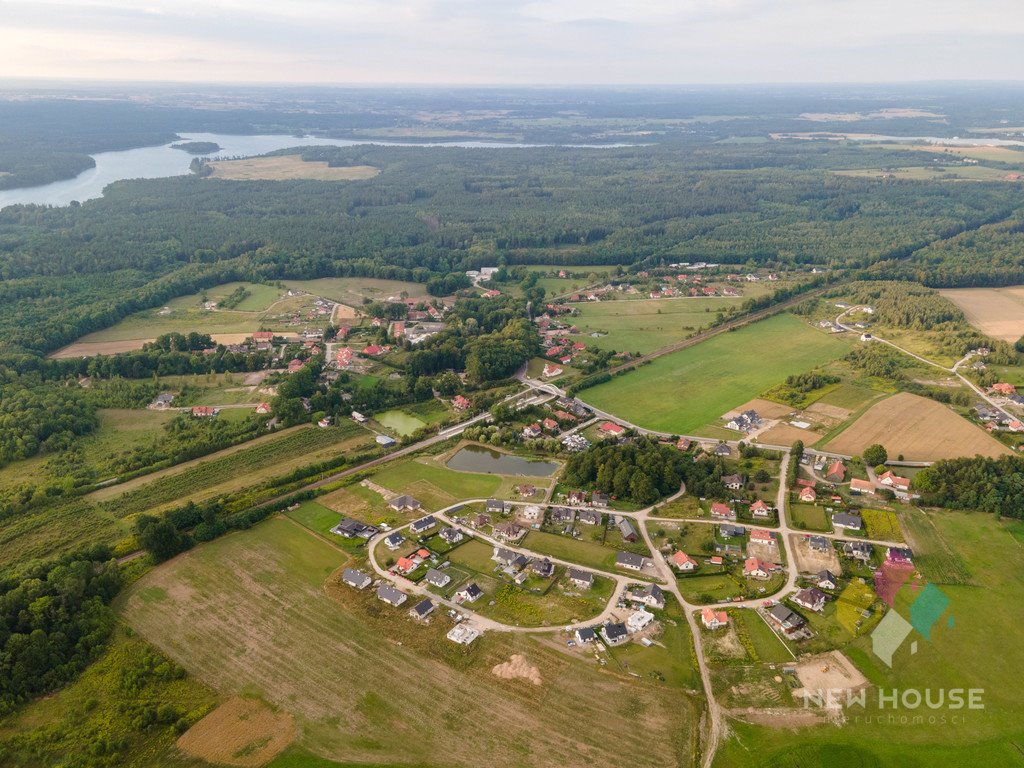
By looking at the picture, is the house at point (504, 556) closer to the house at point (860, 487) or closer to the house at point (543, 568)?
the house at point (543, 568)

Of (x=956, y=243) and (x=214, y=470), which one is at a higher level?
(x=956, y=243)

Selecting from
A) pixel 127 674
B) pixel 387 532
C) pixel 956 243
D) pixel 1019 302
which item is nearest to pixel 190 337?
pixel 387 532

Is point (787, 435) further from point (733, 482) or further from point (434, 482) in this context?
point (434, 482)

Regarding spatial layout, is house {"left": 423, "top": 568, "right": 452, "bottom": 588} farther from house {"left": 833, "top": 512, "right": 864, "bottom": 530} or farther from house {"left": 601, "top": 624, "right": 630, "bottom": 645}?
house {"left": 833, "top": 512, "right": 864, "bottom": 530}

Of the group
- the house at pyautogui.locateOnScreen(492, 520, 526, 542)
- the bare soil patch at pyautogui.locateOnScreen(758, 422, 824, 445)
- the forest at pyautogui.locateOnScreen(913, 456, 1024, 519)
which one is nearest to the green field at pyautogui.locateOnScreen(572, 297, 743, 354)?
the bare soil patch at pyautogui.locateOnScreen(758, 422, 824, 445)

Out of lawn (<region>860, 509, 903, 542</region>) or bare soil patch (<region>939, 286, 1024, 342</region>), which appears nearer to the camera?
lawn (<region>860, 509, 903, 542</region>)

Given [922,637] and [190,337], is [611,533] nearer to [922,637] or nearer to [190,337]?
[922,637]
